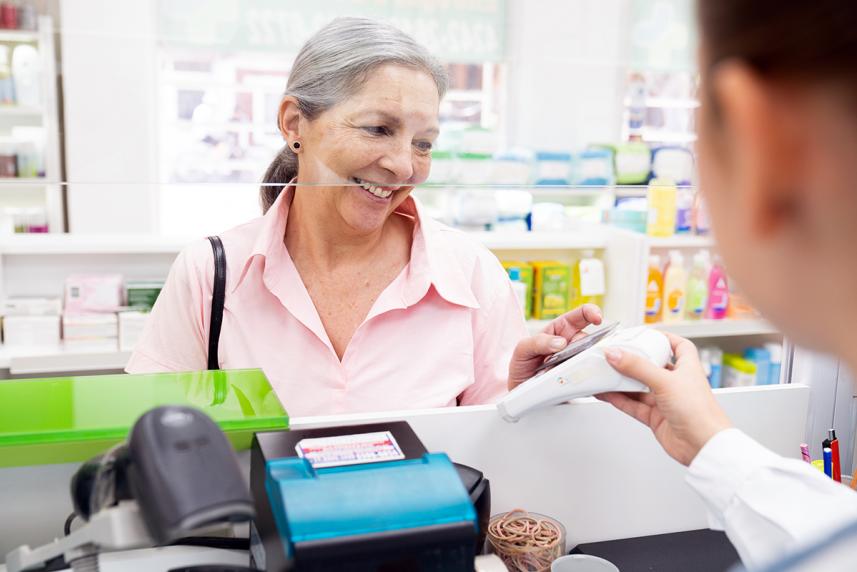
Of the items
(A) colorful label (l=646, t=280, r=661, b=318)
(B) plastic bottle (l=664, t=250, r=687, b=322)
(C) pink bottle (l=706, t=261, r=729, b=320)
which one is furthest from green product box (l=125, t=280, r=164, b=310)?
(C) pink bottle (l=706, t=261, r=729, b=320)

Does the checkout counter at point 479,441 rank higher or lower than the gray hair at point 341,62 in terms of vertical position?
lower

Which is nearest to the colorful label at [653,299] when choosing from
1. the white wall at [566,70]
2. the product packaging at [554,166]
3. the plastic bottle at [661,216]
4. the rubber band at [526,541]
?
the plastic bottle at [661,216]

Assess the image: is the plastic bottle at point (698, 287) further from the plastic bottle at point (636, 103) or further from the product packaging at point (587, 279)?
the plastic bottle at point (636, 103)

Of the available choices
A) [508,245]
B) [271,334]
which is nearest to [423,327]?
[271,334]

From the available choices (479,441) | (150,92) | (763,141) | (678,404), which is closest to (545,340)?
(479,441)

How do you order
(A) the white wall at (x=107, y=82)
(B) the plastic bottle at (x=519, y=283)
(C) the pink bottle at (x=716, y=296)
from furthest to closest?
(A) the white wall at (x=107, y=82)
(C) the pink bottle at (x=716, y=296)
(B) the plastic bottle at (x=519, y=283)

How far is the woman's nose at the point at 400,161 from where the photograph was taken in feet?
4.54

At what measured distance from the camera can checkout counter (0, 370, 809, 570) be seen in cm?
94

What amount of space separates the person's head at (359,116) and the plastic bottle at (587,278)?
1.87 metres

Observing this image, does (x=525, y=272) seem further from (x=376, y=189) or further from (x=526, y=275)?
(x=376, y=189)

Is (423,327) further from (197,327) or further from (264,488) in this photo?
(264,488)

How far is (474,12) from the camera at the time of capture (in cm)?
439

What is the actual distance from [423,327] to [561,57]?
3.93 metres

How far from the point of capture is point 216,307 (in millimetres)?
1425
